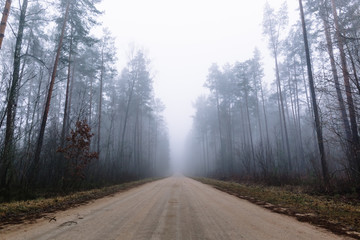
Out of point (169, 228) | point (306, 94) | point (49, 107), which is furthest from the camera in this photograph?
point (306, 94)

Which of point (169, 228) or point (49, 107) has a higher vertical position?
point (49, 107)

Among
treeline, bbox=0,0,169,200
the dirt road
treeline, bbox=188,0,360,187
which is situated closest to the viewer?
the dirt road

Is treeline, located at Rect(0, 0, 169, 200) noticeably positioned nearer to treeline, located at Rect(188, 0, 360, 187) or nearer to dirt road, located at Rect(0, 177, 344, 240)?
dirt road, located at Rect(0, 177, 344, 240)

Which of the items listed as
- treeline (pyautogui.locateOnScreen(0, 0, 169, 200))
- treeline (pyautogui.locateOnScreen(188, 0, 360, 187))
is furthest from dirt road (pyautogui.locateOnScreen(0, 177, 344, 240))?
treeline (pyautogui.locateOnScreen(188, 0, 360, 187))

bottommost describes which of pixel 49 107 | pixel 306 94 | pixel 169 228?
pixel 169 228

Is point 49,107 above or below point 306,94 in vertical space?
below

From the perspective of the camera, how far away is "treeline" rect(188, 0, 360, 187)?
6449 mm

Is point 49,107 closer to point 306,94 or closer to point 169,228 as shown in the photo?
point 169,228

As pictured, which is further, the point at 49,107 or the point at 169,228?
the point at 49,107

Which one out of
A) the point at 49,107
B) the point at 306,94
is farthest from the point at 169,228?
the point at 306,94

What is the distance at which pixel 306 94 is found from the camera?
2280cm

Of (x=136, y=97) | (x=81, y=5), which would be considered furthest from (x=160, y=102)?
(x=81, y=5)

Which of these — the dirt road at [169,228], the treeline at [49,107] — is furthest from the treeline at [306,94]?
the treeline at [49,107]

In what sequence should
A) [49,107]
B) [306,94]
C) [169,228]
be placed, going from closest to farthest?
[169,228], [49,107], [306,94]
